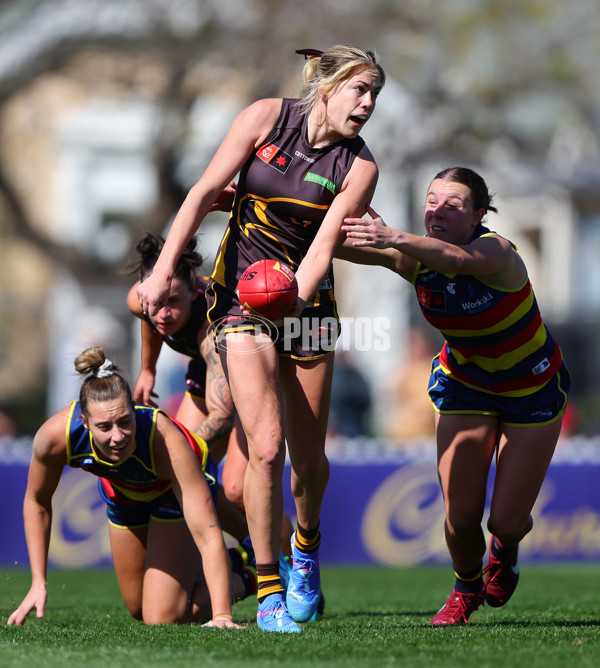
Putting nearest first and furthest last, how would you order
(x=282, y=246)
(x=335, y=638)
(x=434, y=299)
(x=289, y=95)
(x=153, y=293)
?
(x=335, y=638)
(x=153, y=293)
(x=282, y=246)
(x=434, y=299)
(x=289, y=95)

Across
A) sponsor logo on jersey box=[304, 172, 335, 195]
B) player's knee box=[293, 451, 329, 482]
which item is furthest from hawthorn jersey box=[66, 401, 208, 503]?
sponsor logo on jersey box=[304, 172, 335, 195]

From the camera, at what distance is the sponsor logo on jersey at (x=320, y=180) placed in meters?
4.58

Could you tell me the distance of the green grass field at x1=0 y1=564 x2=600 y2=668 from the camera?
11.9ft

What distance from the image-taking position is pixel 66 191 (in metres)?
18.5

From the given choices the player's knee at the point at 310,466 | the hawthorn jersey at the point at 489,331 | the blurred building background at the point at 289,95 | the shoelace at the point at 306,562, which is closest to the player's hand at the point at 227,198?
the hawthorn jersey at the point at 489,331

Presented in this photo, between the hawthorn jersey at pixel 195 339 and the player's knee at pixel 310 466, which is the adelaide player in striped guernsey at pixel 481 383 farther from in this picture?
the hawthorn jersey at pixel 195 339

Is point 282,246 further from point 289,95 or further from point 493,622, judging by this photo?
point 289,95

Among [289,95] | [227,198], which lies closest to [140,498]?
[227,198]

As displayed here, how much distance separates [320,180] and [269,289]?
0.66 meters

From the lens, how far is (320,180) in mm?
4582

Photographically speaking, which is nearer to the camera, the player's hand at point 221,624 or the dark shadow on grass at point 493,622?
the player's hand at point 221,624

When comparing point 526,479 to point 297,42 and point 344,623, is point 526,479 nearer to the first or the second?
point 344,623

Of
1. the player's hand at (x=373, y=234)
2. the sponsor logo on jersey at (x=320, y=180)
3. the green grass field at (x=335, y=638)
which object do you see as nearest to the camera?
the green grass field at (x=335, y=638)

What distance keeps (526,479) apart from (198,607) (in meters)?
1.84
